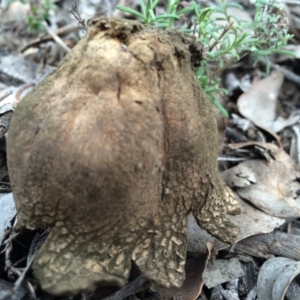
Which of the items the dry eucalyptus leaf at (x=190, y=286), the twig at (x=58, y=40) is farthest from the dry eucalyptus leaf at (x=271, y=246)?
the twig at (x=58, y=40)

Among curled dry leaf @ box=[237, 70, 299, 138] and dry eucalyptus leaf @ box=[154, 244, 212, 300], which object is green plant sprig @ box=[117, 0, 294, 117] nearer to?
curled dry leaf @ box=[237, 70, 299, 138]

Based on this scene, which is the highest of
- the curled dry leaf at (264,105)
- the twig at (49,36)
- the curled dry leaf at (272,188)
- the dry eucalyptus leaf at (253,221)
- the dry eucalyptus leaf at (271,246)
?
the twig at (49,36)

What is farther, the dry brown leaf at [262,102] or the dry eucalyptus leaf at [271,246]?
the dry brown leaf at [262,102]

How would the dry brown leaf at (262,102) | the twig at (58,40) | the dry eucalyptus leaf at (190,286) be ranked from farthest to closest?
the twig at (58,40), the dry brown leaf at (262,102), the dry eucalyptus leaf at (190,286)

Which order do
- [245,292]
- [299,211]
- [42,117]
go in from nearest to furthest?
[42,117]
[245,292]
[299,211]

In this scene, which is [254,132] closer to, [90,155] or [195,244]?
[195,244]

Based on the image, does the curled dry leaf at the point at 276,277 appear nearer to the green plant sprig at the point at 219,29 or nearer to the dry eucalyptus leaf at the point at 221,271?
the dry eucalyptus leaf at the point at 221,271

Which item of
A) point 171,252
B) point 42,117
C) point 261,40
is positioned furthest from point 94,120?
point 261,40

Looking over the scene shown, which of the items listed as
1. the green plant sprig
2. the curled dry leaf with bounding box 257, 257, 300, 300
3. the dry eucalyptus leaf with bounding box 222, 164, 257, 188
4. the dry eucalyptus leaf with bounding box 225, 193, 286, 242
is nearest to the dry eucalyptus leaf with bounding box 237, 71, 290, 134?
the green plant sprig
